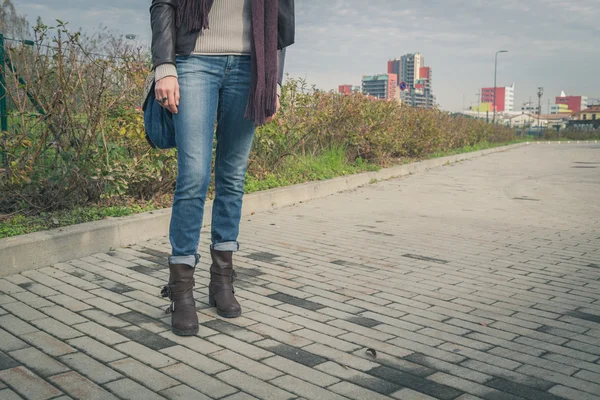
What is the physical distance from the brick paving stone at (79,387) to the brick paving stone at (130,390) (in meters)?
0.03

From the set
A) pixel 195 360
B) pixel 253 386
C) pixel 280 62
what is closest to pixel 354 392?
pixel 253 386

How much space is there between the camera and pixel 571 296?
3863 mm

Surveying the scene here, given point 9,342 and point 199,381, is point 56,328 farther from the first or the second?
point 199,381

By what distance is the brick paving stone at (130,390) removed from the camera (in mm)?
2279

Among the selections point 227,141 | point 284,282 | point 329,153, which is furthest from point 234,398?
point 329,153

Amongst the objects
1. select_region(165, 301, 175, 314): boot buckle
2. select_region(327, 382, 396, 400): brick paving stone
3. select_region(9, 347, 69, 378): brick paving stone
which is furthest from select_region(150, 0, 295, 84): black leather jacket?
select_region(327, 382, 396, 400): brick paving stone

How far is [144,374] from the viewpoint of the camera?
2482 millimetres

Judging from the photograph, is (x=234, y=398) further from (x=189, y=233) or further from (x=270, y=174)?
(x=270, y=174)

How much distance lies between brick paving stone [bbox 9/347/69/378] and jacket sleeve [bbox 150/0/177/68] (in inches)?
55.5

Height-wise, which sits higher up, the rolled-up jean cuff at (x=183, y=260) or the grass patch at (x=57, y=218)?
the rolled-up jean cuff at (x=183, y=260)

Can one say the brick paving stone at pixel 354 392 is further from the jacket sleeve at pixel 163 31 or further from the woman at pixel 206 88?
the jacket sleeve at pixel 163 31

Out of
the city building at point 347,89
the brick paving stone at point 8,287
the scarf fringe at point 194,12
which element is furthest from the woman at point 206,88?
the city building at point 347,89

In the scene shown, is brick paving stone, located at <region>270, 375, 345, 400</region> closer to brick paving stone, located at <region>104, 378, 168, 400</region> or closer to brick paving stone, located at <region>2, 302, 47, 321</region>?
brick paving stone, located at <region>104, 378, 168, 400</region>

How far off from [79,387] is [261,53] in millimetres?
1744
